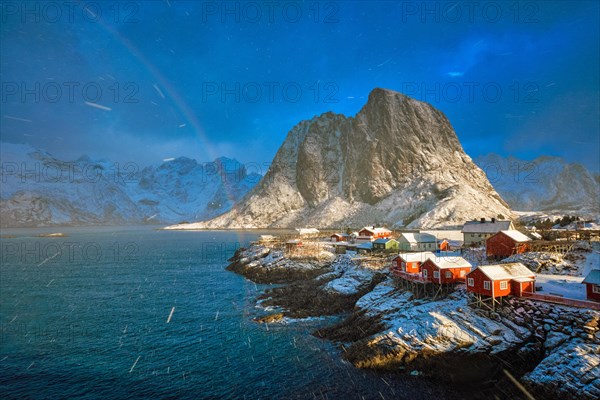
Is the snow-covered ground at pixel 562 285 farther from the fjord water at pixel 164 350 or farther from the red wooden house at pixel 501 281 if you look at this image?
the fjord water at pixel 164 350

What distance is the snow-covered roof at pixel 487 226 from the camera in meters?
58.7

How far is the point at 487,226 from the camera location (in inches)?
2462

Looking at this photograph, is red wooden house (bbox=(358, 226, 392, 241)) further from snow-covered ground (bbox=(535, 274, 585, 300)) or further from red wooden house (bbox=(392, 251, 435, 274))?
snow-covered ground (bbox=(535, 274, 585, 300))

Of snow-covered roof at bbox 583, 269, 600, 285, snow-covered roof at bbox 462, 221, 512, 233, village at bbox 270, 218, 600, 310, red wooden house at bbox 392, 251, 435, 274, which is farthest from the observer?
snow-covered roof at bbox 462, 221, 512, 233

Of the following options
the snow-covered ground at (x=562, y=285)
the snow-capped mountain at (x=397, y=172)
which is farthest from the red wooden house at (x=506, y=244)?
the snow-capped mountain at (x=397, y=172)

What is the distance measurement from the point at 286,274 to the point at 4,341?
3764 centimetres

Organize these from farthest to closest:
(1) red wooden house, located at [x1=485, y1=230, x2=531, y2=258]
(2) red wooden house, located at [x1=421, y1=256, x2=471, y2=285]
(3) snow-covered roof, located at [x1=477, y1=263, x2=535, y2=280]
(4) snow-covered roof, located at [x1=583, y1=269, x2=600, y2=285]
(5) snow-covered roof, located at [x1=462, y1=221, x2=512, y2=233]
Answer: (5) snow-covered roof, located at [x1=462, y1=221, x2=512, y2=233]
(1) red wooden house, located at [x1=485, y1=230, x2=531, y2=258]
(2) red wooden house, located at [x1=421, y1=256, x2=471, y2=285]
(3) snow-covered roof, located at [x1=477, y1=263, x2=535, y2=280]
(4) snow-covered roof, located at [x1=583, y1=269, x2=600, y2=285]

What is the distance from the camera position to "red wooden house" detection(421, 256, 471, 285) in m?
36.2

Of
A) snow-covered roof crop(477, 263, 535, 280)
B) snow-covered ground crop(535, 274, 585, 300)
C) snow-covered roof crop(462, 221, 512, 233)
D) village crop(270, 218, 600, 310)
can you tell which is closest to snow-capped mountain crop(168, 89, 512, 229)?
snow-covered roof crop(462, 221, 512, 233)

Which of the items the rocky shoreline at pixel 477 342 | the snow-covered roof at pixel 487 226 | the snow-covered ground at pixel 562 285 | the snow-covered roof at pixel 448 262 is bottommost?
the rocky shoreline at pixel 477 342

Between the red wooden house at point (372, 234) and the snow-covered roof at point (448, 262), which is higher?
the red wooden house at point (372, 234)

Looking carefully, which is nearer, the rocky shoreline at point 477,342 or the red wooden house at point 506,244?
the rocky shoreline at point 477,342

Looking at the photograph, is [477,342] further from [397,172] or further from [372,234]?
[397,172]

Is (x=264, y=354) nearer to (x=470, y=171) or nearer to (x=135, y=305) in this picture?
(x=135, y=305)
